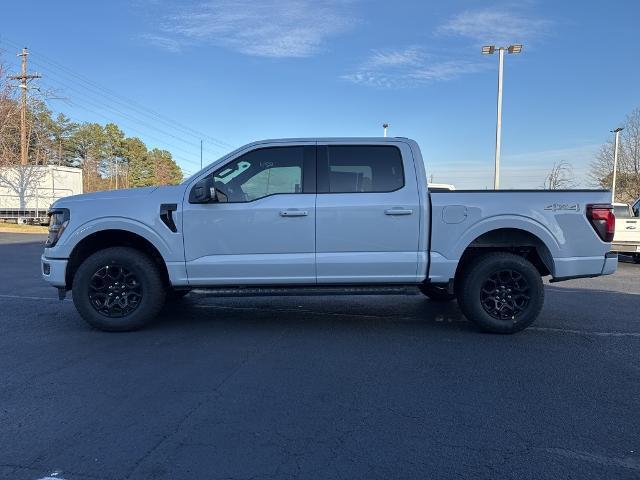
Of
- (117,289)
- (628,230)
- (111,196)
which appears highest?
(111,196)

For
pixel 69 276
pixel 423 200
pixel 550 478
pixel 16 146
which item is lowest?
pixel 550 478

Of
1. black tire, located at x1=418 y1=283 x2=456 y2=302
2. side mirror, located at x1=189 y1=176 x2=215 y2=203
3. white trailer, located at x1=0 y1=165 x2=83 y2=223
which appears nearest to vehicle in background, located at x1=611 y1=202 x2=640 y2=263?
black tire, located at x1=418 y1=283 x2=456 y2=302

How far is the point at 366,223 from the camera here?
17.3 ft

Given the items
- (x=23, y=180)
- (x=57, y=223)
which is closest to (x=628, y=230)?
(x=57, y=223)

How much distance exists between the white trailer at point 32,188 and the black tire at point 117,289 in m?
26.5

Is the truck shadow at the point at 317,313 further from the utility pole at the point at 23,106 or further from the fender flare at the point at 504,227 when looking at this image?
the utility pole at the point at 23,106

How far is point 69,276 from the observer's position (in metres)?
5.51

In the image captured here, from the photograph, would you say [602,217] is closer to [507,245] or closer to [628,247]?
[507,245]

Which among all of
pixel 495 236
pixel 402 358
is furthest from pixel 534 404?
pixel 495 236

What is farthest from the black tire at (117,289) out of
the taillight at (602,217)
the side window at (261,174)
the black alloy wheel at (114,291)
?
the taillight at (602,217)

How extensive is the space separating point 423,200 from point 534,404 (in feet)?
8.07

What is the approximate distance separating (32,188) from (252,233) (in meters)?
28.6

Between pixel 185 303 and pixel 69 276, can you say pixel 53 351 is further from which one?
pixel 185 303

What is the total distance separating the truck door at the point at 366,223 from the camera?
5.28 metres
